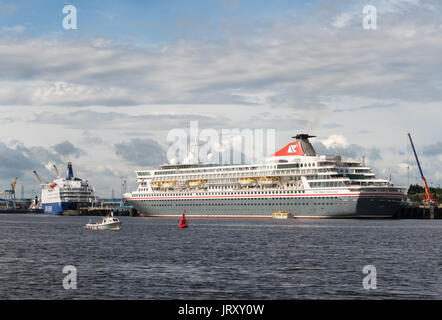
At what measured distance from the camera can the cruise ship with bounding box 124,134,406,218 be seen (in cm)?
11238

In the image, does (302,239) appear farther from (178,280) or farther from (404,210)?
(404,210)

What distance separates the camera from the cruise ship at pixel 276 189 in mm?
112375

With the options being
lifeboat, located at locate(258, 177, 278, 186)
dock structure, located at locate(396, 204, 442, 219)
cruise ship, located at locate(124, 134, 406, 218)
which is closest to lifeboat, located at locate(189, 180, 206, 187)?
cruise ship, located at locate(124, 134, 406, 218)

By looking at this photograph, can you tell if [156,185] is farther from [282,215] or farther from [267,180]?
[282,215]

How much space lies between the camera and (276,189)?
4801 inches

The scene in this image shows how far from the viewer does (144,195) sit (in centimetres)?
14800

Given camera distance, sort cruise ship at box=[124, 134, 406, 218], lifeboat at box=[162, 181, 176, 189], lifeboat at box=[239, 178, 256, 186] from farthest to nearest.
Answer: lifeboat at box=[162, 181, 176, 189], lifeboat at box=[239, 178, 256, 186], cruise ship at box=[124, 134, 406, 218]

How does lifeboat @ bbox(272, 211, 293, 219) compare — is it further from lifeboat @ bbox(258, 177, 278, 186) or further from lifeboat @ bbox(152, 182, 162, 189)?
lifeboat @ bbox(152, 182, 162, 189)

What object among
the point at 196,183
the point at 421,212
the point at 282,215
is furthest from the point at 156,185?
the point at 421,212

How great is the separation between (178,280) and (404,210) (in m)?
132

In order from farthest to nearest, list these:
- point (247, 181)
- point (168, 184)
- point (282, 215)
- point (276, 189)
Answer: point (168, 184)
point (247, 181)
point (276, 189)
point (282, 215)
